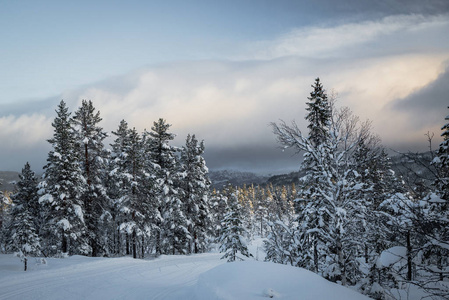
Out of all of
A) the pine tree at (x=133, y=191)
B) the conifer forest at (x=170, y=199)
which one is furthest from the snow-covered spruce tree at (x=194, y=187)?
the pine tree at (x=133, y=191)

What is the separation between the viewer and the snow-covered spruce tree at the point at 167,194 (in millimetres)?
26719

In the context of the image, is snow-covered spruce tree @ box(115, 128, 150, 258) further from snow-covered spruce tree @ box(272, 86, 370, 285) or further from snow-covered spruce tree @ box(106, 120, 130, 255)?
snow-covered spruce tree @ box(272, 86, 370, 285)

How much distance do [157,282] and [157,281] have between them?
0.28m

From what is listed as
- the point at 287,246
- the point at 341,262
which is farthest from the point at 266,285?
the point at 287,246

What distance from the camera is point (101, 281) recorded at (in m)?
13.1

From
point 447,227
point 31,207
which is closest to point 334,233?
point 447,227

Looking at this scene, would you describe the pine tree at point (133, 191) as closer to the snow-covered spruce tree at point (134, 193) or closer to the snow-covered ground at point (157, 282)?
the snow-covered spruce tree at point (134, 193)

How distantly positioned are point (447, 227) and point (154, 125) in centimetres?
2662

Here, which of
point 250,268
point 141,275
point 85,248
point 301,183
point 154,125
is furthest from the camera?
point 154,125

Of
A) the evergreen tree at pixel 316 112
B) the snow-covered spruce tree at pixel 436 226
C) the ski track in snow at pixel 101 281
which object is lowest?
the ski track in snow at pixel 101 281

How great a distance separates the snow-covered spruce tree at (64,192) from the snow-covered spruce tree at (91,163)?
0.85 metres

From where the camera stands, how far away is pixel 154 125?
28.3 m

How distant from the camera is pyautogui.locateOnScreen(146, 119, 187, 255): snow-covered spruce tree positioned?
2672cm

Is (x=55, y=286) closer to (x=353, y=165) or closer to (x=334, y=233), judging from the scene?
(x=334, y=233)
